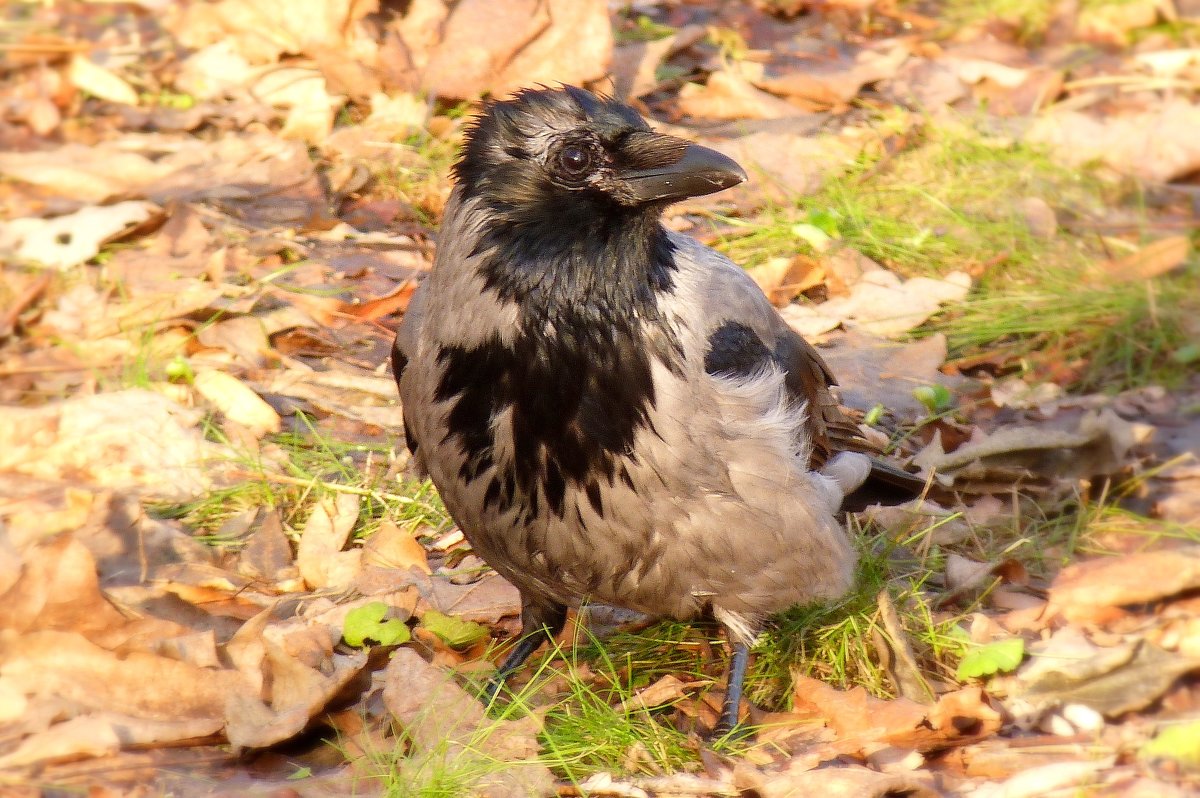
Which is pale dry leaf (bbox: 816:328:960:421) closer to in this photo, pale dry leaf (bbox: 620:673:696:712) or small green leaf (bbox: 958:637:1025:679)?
small green leaf (bbox: 958:637:1025:679)

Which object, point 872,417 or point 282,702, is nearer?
point 282,702

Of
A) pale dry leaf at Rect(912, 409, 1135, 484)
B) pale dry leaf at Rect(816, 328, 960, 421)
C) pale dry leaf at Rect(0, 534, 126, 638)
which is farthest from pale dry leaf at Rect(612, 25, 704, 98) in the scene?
pale dry leaf at Rect(0, 534, 126, 638)

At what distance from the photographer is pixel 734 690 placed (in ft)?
13.0

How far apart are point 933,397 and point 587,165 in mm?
2264

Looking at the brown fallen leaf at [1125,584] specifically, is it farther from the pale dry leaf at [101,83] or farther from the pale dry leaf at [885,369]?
the pale dry leaf at [101,83]

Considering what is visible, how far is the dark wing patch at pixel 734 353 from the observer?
3.83 m

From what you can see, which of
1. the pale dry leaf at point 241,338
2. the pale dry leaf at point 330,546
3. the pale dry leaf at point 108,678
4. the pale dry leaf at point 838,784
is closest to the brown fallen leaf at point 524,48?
the pale dry leaf at point 241,338

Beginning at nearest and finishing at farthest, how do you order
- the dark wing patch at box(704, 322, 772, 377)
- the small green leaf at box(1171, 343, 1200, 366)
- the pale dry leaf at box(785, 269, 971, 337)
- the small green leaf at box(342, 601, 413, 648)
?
1. the dark wing patch at box(704, 322, 772, 377)
2. the small green leaf at box(342, 601, 413, 648)
3. the small green leaf at box(1171, 343, 1200, 366)
4. the pale dry leaf at box(785, 269, 971, 337)

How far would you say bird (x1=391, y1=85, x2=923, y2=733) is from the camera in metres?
3.65

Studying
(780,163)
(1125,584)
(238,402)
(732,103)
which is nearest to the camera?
(1125,584)

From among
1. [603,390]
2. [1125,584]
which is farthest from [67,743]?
[1125,584]

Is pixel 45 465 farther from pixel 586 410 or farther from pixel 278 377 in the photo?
pixel 586 410

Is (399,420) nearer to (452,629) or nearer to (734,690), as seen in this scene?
(452,629)

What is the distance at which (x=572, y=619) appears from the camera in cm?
442
